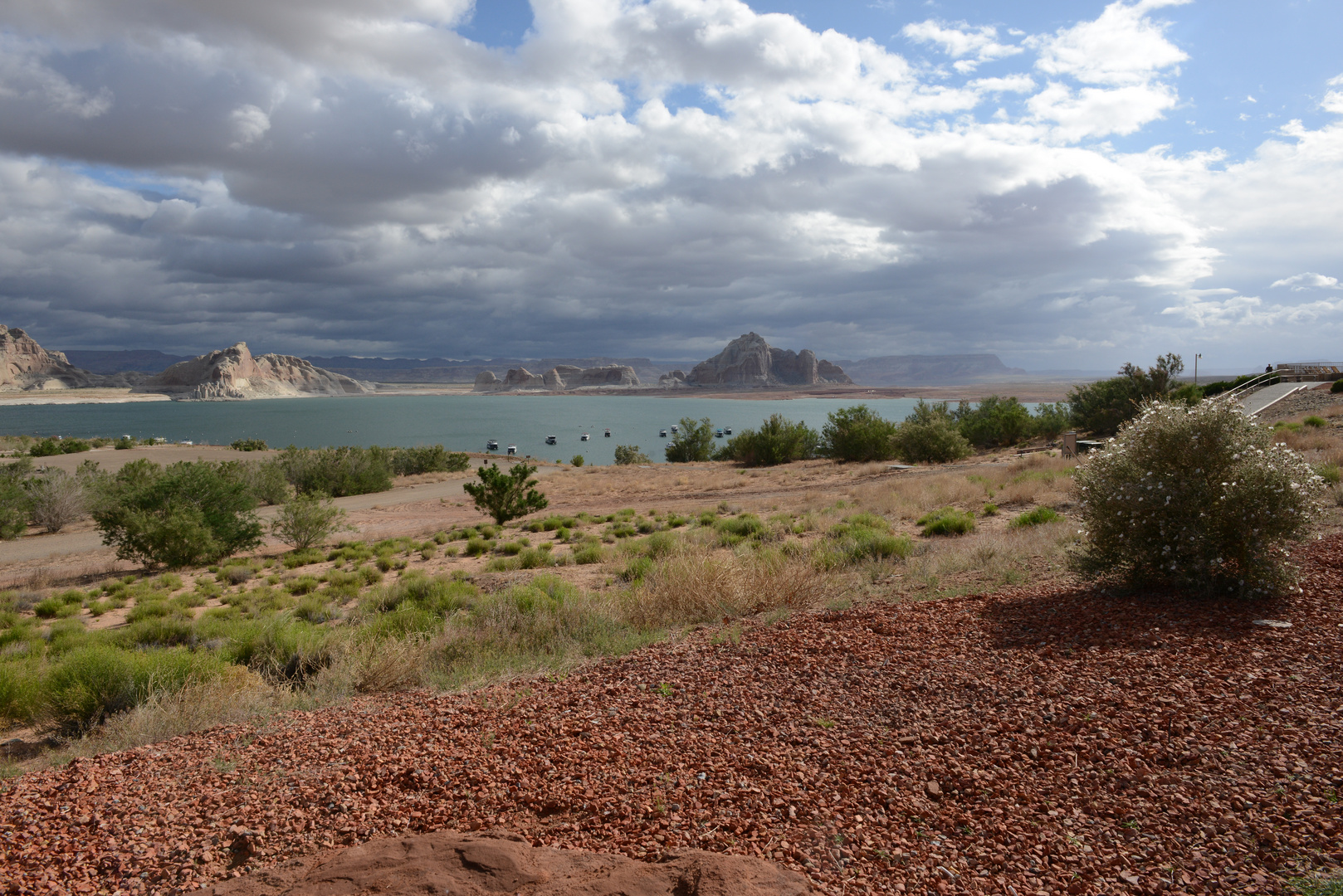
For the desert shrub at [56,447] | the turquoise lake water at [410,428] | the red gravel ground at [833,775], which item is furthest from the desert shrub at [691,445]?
the red gravel ground at [833,775]

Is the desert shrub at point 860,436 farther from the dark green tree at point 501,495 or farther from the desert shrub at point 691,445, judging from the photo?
the dark green tree at point 501,495

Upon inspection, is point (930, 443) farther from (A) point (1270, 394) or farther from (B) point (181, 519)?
(B) point (181, 519)

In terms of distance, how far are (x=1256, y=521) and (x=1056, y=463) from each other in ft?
60.4

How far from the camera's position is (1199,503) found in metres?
6.92

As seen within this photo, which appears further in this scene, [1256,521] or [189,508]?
[189,508]

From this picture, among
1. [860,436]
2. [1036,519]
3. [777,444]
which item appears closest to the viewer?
[1036,519]

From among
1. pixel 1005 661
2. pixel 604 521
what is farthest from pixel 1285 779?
pixel 604 521

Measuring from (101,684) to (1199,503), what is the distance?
428 inches

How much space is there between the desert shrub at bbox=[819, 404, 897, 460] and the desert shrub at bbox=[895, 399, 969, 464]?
125cm

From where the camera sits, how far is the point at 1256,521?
6.64 m

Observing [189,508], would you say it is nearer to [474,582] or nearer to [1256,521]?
[474,582]

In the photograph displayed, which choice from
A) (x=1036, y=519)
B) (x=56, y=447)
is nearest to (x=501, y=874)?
(x=1036, y=519)

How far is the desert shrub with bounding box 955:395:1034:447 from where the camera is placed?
42.4 m

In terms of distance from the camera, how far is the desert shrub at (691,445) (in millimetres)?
56781
